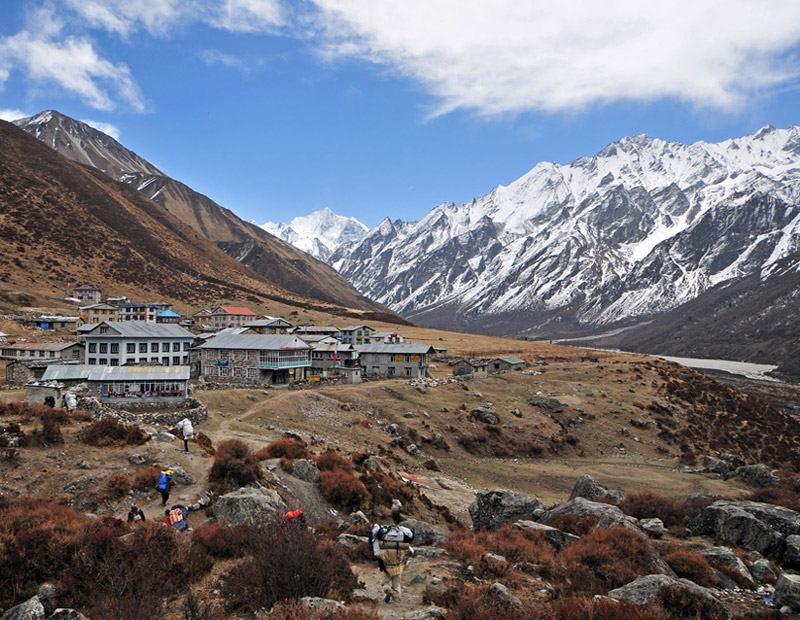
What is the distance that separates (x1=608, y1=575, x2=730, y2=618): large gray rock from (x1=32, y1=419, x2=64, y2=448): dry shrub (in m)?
25.5

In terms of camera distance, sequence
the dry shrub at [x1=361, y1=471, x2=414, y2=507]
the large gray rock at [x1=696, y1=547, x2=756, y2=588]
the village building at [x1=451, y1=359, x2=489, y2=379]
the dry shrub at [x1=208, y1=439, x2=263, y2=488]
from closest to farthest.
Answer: the large gray rock at [x1=696, y1=547, x2=756, y2=588] < the dry shrub at [x1=208, y1=439, x2=263, y2=488] < the dry shrub at [x1=361, y1=471, x2=414, y2=507] < the village building at [x1=451, y1=359, x2=489, y2=379]

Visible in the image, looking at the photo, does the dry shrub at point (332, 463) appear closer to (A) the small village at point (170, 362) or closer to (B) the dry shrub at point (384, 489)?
(B) the dry shrub at point (384, 489)

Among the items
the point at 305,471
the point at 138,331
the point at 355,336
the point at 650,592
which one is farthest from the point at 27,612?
the point at 355,336

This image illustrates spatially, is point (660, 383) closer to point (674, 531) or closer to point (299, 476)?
point (674, 531)

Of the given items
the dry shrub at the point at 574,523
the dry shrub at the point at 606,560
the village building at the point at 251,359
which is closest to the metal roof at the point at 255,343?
the village building at the point at 251,359

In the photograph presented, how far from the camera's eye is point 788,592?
1440 centimetres

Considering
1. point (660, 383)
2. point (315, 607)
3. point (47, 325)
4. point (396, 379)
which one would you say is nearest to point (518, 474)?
point (396, 379)

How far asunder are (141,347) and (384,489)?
45151mm

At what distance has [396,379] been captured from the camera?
220 ft

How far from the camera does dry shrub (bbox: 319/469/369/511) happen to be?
82.6 feet

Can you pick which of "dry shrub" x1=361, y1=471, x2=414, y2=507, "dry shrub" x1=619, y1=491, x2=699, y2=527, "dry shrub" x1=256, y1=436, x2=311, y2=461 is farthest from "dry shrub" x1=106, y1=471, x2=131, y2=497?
"dry shrub" x1=619, y1=491, x2=699, y2=527

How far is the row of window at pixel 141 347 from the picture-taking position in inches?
2243

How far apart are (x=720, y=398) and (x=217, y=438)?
7591 cm

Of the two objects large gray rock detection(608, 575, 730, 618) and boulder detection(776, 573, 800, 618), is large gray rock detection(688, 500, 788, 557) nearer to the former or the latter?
boulder detection(776, 573, 800, 618)
